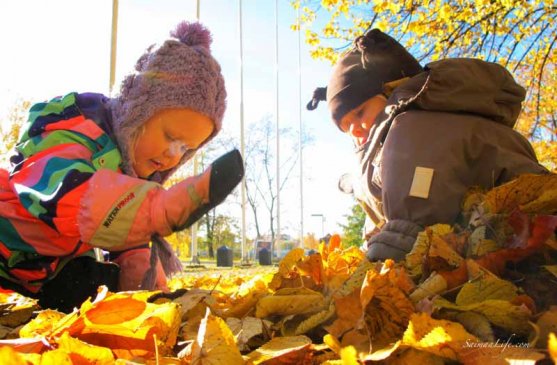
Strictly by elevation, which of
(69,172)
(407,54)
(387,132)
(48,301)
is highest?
(407,54)

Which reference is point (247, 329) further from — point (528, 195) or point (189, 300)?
point (528, 195)

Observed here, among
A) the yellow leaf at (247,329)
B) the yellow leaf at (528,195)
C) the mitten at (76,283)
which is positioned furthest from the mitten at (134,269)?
the yellow leaf at (528,195)

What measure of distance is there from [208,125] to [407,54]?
3.36ft

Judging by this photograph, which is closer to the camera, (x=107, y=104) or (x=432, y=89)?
(x=432, y=89)

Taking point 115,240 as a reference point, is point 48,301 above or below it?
below

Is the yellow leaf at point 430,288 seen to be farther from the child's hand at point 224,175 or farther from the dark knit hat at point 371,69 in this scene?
the dark knit hat at point 371,69

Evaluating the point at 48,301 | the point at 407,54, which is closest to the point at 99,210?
the point at 48,301

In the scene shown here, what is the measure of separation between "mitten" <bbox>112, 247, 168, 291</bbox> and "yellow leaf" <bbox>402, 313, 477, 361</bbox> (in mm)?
1407

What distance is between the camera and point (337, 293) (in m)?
0.83

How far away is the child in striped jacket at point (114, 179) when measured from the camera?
1.24 m

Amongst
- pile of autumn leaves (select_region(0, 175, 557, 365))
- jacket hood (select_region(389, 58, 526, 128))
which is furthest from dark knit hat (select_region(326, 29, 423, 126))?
pile of autumn leaves (select_region(0, 175, 557, 365))

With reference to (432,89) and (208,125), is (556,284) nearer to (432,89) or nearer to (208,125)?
(432,89)

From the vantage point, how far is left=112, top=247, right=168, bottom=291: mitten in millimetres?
1904

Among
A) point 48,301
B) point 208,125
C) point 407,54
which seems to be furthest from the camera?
point 407,54
